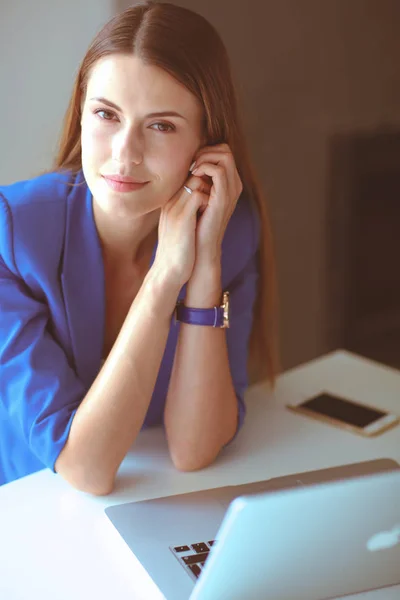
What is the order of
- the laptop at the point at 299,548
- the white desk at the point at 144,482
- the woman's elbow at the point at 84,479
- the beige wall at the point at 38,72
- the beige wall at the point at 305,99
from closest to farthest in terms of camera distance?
the laptop at the point at 299,548, the white desk at the point at 144,482, the woman's elbow at the point at 84,479, the beige wall at the point at 38,72, the beige wall at the point at 305,99

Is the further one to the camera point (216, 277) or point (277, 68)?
point (277, 68)

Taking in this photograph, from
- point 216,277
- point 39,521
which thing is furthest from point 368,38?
point 39,521

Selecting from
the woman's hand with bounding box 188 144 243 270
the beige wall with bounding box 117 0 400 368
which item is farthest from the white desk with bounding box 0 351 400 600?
the beige wall with bounding box 117 0 400 368

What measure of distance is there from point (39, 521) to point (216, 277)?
19.5 inches

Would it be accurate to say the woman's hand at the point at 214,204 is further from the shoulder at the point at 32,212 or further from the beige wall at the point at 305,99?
the beige wall at the point at 305,99

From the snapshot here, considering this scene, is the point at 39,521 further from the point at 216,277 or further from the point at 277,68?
the point at 277,68

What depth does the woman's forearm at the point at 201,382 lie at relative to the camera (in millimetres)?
1306

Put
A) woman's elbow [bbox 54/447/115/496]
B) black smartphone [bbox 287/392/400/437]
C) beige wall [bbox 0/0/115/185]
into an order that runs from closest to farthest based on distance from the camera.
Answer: woman's elbow [bbox 54/447/115/496] → black smartphone [bbox 287/392/400/437] → beige wall [bbox 0/0/115/185]

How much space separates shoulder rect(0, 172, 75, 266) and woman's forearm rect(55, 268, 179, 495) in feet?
0.63

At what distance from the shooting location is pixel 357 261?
3.07 metres

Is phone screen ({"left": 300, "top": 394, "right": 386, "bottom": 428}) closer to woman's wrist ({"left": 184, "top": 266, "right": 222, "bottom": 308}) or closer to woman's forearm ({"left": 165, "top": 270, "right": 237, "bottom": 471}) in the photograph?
woman's forearm ({"left": 165, "top": 270, "right": 237, "bottom": 471})

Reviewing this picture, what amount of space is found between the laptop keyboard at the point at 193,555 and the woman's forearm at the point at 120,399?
0.18 m

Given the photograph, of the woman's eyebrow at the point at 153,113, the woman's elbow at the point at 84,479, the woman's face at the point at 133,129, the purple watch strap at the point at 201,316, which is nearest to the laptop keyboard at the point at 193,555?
the woman's elbow at the point at 84,479

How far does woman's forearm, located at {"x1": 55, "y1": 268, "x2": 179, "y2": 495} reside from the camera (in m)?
1.17
